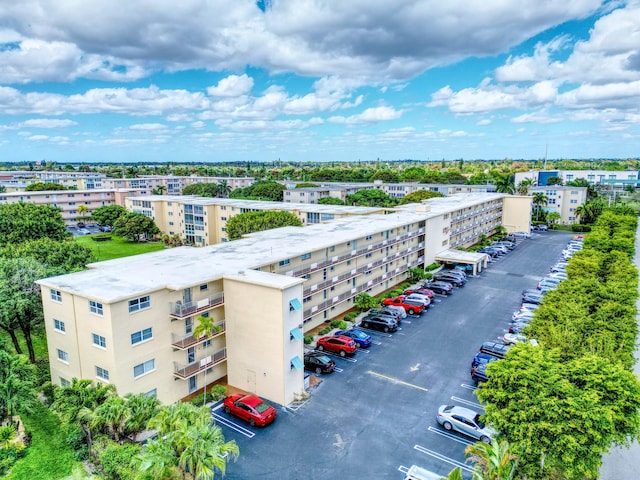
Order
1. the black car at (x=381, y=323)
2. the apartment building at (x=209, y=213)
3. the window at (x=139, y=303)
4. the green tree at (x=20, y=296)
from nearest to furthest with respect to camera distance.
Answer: the window at (x=139, y=303), the green tree at (x=20, y=296), the black car at (x=381, y=323), the apartment building at (x=209, y=213)

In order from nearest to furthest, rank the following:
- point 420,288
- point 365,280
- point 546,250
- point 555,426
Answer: point 555,426
point 365,280
point 420,288
point 546,250

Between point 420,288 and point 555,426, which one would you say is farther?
point 420,288

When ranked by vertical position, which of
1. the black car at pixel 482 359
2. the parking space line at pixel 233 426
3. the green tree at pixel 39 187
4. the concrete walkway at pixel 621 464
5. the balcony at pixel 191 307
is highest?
the green tree at pixel 39 187

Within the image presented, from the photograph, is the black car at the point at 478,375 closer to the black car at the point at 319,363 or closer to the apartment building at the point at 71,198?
the black car at the point at 319,363

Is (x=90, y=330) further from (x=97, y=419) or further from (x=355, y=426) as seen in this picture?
(x=355, y=426)

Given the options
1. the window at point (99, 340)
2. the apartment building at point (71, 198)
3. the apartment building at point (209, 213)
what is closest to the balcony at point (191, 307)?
the window at point (99, 340)

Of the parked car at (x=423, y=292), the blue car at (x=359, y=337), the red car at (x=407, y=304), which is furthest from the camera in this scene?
the parked car at (x=423, y=292)

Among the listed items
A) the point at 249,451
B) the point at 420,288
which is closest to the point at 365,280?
the point at 420,288
